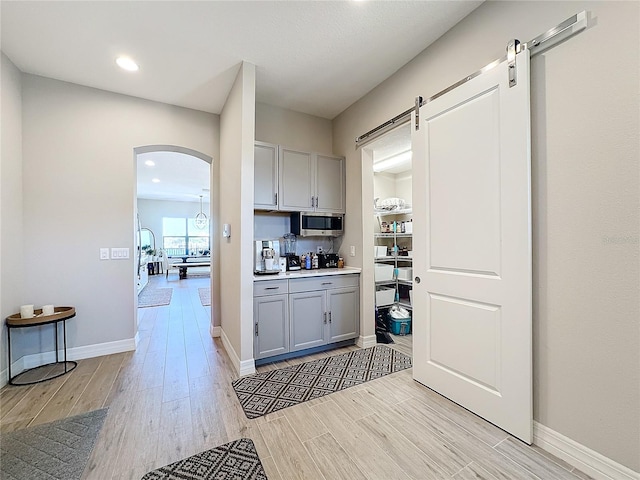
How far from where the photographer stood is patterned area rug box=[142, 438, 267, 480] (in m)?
1.40

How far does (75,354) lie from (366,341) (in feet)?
10.5

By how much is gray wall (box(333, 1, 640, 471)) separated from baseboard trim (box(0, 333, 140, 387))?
12.7 feet

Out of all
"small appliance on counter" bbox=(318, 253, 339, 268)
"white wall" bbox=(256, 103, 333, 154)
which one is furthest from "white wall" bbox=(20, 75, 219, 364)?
"small appliance on counter" bbox=(318, 253, 339, 268)

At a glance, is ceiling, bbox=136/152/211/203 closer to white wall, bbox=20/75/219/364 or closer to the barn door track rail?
white wall, bbox=20/75/219/364

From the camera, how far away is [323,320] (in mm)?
2982

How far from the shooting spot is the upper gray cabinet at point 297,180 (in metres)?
3.02

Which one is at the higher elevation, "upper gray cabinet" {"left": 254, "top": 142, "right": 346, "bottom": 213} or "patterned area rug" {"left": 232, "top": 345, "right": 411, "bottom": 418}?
"upper gray cabinet" {"left": 254, "top": 142, "right": 346, "bottom": 213}

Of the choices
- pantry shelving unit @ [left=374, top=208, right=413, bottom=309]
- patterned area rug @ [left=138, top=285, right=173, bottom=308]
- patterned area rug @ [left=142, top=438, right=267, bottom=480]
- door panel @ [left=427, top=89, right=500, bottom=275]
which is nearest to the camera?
patterned area rug @ [left=142, top=438, right=267, bottom=480]

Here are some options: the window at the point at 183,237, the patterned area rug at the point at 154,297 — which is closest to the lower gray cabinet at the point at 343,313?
the patterned area rug at the point at 154,297

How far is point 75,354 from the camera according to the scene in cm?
283

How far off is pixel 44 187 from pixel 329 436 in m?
3.59

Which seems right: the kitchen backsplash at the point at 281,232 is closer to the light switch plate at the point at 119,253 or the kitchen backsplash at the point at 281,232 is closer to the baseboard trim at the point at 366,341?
the baseboard trim at the point at 366,341

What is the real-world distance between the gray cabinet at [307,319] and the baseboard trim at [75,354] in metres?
1.97

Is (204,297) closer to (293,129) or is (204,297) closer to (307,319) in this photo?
(307,319)
